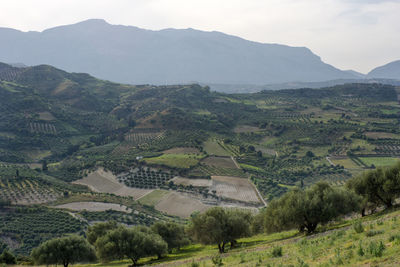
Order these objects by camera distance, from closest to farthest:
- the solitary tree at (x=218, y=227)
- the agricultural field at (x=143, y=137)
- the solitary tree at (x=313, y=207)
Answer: the solitary tree at (x=313, y=207), the solitary tree at (x=218, y=227), the agricultural field at (x=143, y=137)

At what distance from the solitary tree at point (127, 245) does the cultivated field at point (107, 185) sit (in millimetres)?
66970

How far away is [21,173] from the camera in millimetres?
115188

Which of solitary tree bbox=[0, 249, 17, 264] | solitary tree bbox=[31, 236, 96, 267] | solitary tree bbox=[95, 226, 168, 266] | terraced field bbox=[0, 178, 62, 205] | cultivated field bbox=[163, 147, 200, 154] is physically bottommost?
terraced field bbox=[0, 178, 62, 205]

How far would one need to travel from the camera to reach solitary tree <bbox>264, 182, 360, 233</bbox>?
125ft

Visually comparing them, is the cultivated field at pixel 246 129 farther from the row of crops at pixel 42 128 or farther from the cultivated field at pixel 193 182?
the row of crops at pixel 42 128

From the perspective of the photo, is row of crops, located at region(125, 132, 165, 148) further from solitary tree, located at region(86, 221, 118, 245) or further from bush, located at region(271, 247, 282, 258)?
bush, located at region(271, 247, 282, 258)

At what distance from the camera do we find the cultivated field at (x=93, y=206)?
9088cm

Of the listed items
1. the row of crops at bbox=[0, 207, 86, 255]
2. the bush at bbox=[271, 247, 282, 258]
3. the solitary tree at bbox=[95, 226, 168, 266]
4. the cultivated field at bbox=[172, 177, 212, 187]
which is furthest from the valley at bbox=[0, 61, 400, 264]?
the bush at bbox=[271, 247, 282, 258]

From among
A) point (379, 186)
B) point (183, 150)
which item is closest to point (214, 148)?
point (183, 150)

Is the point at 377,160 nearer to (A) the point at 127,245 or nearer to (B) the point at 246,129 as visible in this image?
(B) the point at 246,129

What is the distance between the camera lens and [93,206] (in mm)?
92938

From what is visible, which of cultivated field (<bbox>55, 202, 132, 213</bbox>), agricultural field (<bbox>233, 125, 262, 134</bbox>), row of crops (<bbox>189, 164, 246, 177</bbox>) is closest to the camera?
cultivated field (<bbox>55, 202, 132, 213</bbox>)

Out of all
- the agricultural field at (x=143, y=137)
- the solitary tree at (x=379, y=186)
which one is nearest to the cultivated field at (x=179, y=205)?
the solitary tree at (x=379, y=186)

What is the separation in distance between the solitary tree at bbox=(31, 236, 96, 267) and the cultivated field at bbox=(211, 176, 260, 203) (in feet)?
208
